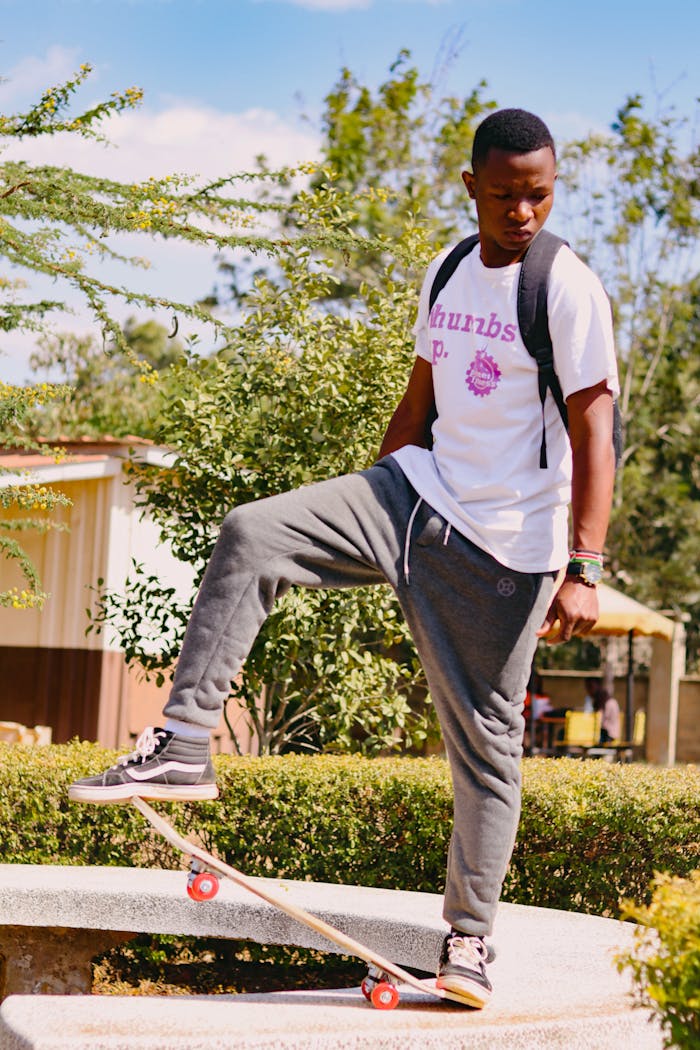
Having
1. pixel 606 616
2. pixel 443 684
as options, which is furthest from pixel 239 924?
pixel 606 616

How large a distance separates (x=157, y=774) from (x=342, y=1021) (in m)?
0.76

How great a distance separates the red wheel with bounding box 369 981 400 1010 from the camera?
337 cm

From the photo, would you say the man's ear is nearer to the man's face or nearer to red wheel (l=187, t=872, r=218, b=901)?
the man's face

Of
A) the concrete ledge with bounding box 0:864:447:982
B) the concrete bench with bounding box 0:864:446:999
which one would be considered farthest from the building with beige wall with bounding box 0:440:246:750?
the concrete ledge with bounding box 0:864:447:982

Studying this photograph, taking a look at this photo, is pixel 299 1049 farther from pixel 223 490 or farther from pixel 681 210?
pixel 681 210

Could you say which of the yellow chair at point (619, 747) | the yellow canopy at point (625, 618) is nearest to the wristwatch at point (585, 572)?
the yellow canopy at point (625, 618)

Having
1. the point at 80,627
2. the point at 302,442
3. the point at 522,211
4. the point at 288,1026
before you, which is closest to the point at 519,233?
the point at 522,211

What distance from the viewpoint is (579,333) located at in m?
Result: 3.26

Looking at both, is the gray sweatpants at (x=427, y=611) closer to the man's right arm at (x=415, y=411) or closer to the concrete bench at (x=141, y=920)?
the man's right arm at (x=415, y=411)

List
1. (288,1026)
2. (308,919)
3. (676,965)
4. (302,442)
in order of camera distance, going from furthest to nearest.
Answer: (302,442) < (308,919) < (288,1026) < (676,965)

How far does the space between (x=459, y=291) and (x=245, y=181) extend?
14.9 feet

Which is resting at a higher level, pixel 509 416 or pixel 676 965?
pixel 509 416

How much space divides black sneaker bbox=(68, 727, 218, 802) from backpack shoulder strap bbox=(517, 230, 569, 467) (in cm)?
116

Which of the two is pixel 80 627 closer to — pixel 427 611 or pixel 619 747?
pixel 619 747
